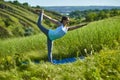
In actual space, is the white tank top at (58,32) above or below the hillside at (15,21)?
above

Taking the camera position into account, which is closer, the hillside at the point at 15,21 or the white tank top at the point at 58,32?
the white tank top at the point at 58,32

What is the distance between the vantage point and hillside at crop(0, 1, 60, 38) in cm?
10040

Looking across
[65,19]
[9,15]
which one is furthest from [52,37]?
[9,15]

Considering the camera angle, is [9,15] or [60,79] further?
[9,15]

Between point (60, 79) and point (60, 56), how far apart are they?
600cm

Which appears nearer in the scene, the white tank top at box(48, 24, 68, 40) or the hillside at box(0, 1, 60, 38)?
the white tank top at box(48, 24, 68, 40)

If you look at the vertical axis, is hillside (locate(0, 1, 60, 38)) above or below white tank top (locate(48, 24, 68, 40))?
below

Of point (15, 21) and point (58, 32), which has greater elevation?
point (58, 32)

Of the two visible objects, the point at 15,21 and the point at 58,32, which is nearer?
the point at 58,32

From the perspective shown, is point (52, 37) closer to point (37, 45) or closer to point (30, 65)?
point (30, 65)

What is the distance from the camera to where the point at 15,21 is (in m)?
114

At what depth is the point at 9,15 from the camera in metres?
118

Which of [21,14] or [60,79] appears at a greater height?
[60,79]

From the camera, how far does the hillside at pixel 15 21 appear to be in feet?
329
